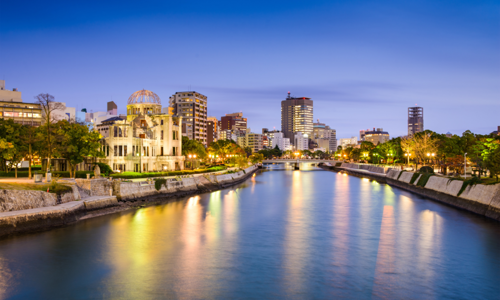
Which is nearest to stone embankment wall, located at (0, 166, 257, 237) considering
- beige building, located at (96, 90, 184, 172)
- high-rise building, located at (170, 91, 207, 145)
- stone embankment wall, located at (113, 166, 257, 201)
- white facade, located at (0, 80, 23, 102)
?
stone embankment wall, located at (113, 166, 257, 201)

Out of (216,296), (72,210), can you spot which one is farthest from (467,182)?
(72,210)

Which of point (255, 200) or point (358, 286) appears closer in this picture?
point (358, 286)

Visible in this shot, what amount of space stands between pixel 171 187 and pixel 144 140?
55.1 ft

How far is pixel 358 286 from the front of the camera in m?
20.2

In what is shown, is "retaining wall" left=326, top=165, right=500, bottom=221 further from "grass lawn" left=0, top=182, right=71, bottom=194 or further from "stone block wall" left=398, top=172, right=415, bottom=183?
"grass lawn" left=0, top=182, right=71, bottom=194

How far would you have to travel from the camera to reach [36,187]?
33.1 m

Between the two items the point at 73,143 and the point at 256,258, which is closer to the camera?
the point at 256,258

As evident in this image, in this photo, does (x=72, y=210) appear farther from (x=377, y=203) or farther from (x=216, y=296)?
(x=377, y=203)

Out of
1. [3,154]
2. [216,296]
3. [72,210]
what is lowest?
[216,296]

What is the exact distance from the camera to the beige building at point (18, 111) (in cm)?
9331

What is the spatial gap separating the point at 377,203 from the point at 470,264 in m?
28.6

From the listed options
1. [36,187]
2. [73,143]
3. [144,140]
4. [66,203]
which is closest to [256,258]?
[66,203]

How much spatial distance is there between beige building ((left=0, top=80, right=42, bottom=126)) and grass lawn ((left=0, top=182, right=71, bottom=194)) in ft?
228

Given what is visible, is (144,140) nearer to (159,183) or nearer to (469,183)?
(159,183)
